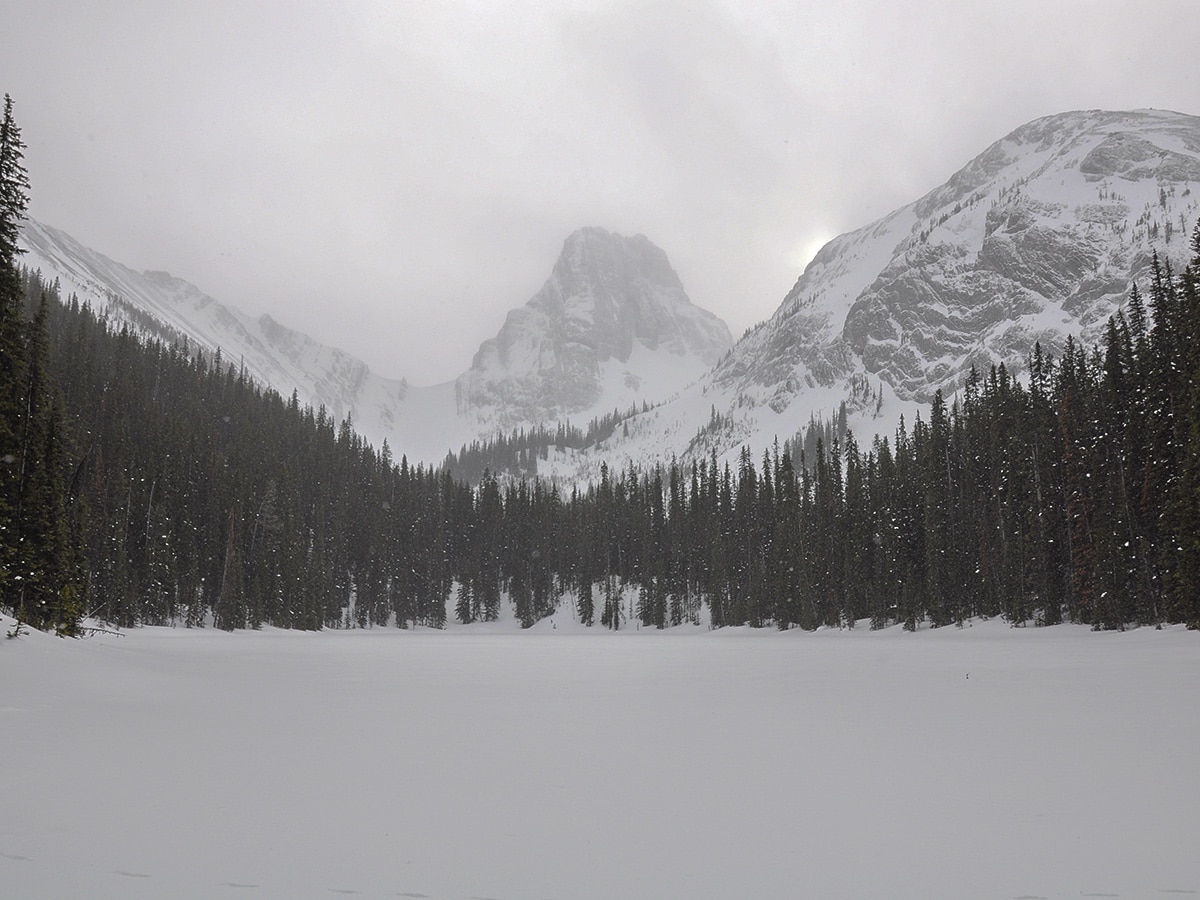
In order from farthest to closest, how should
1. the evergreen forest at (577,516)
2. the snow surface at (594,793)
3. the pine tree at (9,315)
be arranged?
the evergreen forest at (577,516) → the pine tree at (9,315) → the snow surface at (594,793)

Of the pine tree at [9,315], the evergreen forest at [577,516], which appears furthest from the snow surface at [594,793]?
the evergreen forest at [577,516]

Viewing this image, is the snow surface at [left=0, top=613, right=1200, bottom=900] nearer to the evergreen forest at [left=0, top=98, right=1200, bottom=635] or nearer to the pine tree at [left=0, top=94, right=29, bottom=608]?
the pine tree at [left=0, top=94, right=29, bottom=608]

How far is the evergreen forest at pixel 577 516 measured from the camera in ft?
122

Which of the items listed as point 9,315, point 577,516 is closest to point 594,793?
point 9,315

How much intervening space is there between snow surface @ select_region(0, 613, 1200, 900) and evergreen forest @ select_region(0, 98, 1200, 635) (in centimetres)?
1592

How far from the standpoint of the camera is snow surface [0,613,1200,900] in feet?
20.0

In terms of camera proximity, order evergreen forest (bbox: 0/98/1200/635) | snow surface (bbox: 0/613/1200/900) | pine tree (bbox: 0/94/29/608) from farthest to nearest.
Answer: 1. evergreen forest (bbox: 0/98/1200/635)
2. pine tree (bbox: 0/94/29/608)
3. snow surface (bbox: 0/613/1200/900)

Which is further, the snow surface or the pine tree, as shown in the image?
the pine tree

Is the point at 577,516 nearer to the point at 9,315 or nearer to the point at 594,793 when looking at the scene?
the point at 9,315

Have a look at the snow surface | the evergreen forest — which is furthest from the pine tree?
the snow surface

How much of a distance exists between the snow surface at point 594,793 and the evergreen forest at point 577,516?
15921mm

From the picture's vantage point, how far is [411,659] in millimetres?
34719

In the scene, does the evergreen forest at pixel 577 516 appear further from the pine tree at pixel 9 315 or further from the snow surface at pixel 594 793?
the snow surface at pixel 594 793

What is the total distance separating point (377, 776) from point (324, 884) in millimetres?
3638
